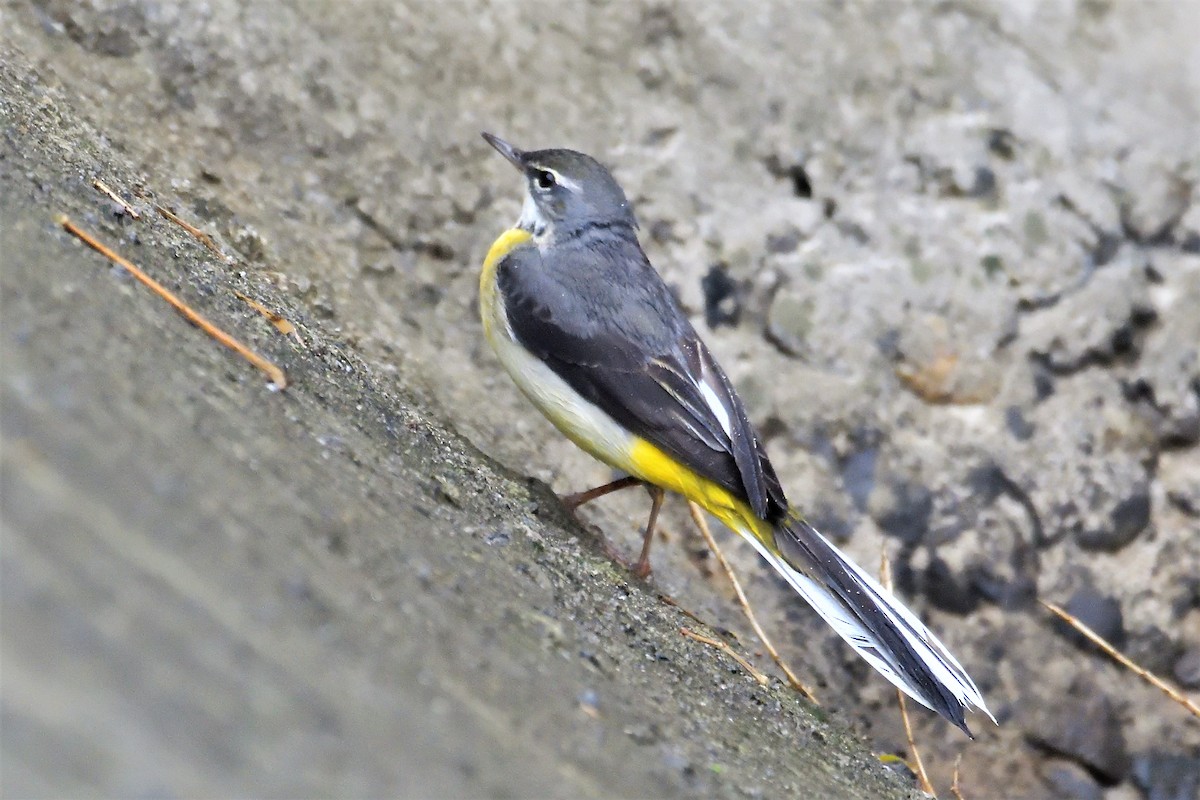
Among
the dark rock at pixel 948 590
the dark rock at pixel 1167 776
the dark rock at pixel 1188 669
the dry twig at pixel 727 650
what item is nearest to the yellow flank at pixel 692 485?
the dry twig at pixel 727 650

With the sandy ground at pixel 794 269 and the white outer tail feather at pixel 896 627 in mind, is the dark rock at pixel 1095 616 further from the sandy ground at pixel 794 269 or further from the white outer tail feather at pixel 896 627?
the white outer tail feather at pixel 896 627

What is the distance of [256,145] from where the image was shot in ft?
16.9

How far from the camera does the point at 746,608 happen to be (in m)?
4.54

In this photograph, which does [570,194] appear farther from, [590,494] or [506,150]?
[590,494]

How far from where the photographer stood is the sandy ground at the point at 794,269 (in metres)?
3.75

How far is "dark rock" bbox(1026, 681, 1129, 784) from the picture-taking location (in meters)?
5.24

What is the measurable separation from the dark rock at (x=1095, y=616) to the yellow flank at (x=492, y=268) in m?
2.75

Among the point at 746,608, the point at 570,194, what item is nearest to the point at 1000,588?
the point at 746,608

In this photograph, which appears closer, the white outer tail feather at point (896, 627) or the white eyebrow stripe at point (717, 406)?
the white outer tail feather at point (896, 627)

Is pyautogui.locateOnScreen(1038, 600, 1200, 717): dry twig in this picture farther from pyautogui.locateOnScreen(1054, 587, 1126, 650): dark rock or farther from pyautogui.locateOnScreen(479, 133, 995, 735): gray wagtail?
pyautogui.locateOnScreen(479, 133, 995, 735): gray wagtail

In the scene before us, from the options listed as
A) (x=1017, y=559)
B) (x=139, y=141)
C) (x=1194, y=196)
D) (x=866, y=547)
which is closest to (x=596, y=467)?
(x=866, y=547)

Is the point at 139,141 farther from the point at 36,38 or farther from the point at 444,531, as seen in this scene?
the point at 444,531

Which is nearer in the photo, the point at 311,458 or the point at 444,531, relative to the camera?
the point at 311,458

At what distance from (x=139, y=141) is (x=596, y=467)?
7.23 feet
